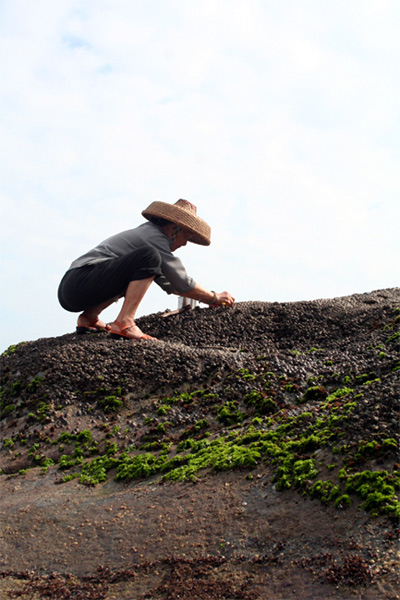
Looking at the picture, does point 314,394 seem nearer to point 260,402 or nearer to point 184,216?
point 260,402

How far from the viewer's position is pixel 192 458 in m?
4.68

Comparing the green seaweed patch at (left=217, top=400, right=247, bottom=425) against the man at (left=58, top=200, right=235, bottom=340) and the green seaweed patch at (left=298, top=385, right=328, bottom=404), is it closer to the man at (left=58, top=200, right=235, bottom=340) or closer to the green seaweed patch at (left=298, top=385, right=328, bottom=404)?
the green seaweed patch at (left=298, top=385, right=328, bottom=404)

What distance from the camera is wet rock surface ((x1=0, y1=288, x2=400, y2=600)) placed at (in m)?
3.29

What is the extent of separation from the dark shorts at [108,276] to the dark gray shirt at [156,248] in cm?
13

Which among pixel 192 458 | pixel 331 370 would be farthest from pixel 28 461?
pixel 331 370

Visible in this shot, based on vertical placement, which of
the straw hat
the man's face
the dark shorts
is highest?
the straw hat

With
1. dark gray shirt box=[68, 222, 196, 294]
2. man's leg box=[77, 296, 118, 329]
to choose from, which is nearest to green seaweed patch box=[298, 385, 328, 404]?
dark gray shirt box=[68, 222, 196, 294]

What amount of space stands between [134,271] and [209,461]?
326 centimetres

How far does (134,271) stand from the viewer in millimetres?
7199

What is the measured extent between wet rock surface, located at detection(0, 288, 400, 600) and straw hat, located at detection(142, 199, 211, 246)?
111 centimetres

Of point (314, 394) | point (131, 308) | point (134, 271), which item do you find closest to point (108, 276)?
point (134, 271)

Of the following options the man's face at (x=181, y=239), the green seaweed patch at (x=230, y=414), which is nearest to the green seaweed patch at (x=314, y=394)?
the green seaweed patch at (x=230, y=414)

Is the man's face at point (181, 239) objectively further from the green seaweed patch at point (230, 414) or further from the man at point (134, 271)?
the green seaweed patch at point (230, 414)

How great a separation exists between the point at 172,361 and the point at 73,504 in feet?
7.45
